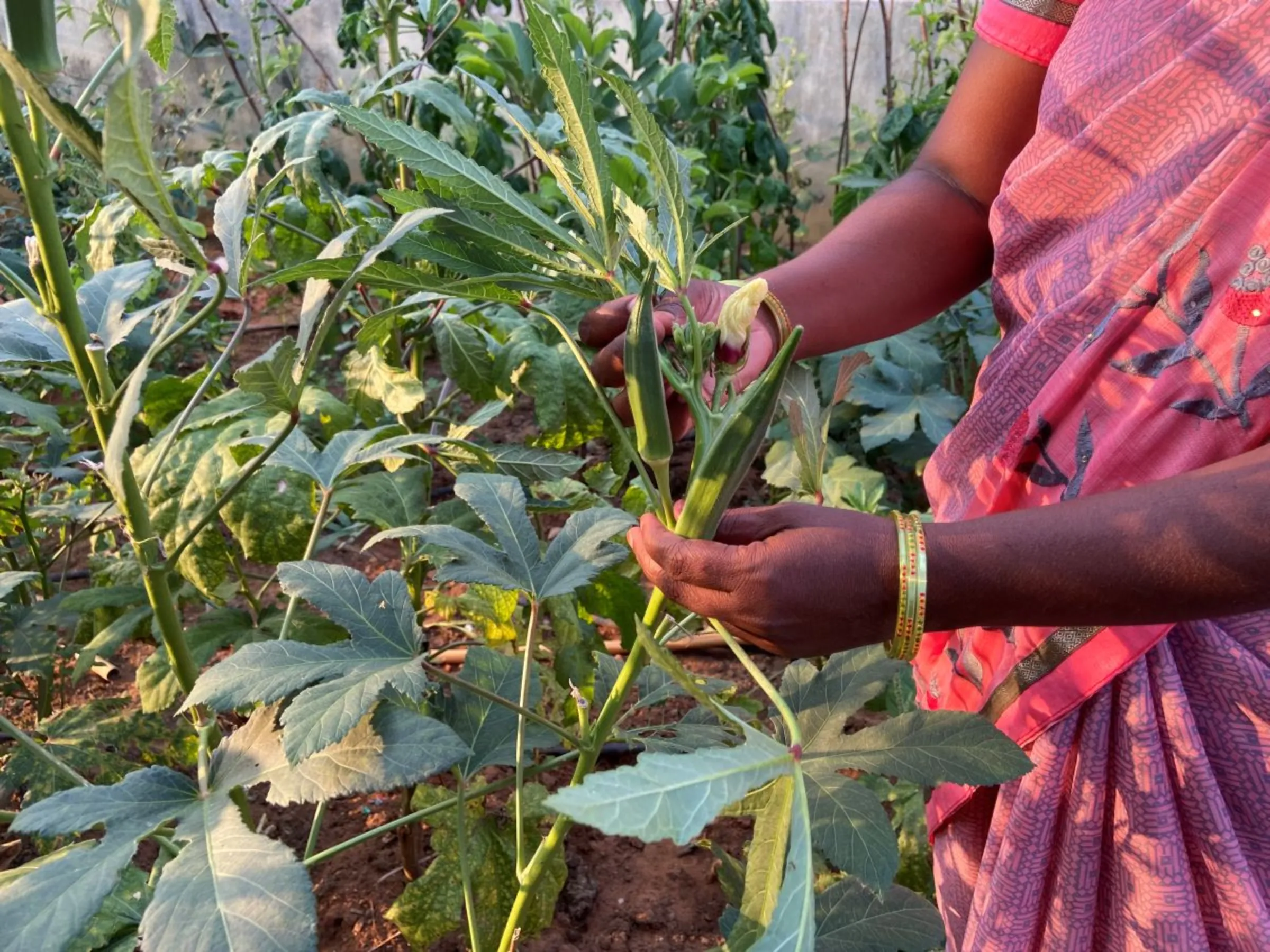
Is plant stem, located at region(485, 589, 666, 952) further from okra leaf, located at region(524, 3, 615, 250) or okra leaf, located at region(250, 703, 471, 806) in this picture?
okra leaf, located at region(524, 3, 615, 250)

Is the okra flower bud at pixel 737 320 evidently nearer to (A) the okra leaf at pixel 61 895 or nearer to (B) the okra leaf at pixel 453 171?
(B) the okra leaf at pixel 453 171

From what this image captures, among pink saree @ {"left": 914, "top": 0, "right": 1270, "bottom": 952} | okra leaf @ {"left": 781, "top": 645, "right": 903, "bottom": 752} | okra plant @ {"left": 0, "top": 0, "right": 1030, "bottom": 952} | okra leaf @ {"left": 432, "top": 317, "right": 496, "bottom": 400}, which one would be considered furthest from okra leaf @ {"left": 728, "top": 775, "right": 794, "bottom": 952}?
okra leaf @ {"left": 432, "top": 317, "right": 496, "bottom": 400}

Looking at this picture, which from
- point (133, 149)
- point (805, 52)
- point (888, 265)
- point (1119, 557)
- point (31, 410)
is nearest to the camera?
point (133, 149)

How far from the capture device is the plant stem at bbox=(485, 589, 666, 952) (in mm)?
871

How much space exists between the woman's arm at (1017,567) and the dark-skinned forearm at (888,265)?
39cm

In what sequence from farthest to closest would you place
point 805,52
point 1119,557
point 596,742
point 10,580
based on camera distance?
1. point 805,52
2. point 10,580
3. point 596,742
4. point 1119,557

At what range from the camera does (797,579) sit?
2.33ft

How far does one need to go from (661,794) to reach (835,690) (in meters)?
0.49

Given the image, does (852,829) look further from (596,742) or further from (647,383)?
(647,383)

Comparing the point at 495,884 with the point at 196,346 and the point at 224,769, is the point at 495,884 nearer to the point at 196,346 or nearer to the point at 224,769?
the point at 224,769

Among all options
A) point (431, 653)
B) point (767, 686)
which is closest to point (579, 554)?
point (431, 653)

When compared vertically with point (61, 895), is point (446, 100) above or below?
above

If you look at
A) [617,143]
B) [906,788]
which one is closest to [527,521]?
[906,788]

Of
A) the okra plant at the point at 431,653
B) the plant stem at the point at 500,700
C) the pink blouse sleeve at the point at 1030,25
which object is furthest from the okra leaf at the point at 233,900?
the pink blouse sleeve at the point at 1030,25
